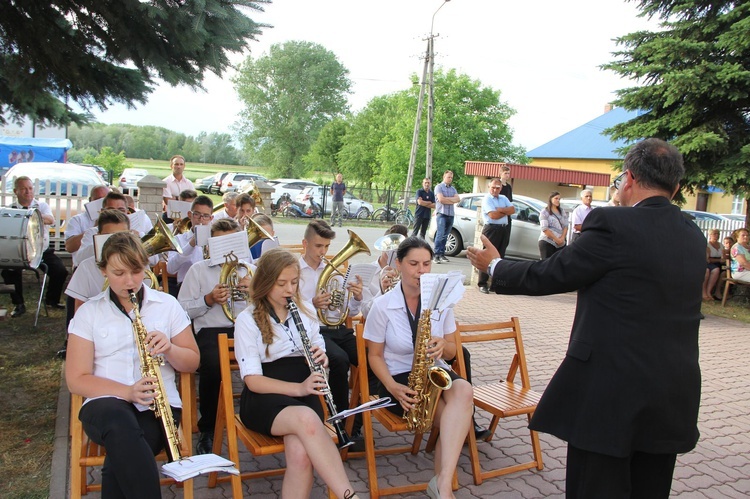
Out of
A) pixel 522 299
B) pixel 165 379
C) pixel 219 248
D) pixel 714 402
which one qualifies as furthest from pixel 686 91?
pixel 165 379

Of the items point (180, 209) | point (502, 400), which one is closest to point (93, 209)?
point (180, 209)

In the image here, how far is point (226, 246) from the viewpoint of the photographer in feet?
14.0

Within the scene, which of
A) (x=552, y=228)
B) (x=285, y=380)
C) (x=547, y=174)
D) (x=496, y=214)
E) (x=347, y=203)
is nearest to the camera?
(x=285, y=380)

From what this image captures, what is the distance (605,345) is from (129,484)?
222 centimetres

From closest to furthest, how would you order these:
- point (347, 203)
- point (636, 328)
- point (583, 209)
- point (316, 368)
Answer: point (636, 328)
point (316, 368)
point (583, 209)
point (347, 203)

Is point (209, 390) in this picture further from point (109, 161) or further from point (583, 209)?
point (109, 161)

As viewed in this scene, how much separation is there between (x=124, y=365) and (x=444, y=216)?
36.3 ft

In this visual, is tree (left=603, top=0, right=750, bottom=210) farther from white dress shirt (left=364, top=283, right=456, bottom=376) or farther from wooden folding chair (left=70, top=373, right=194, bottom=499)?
wooden folding chair (left=70, top=373, right=194, bottom=499)

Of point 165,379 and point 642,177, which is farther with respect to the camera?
point 165,379

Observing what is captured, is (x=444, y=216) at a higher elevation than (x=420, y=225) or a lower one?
higher

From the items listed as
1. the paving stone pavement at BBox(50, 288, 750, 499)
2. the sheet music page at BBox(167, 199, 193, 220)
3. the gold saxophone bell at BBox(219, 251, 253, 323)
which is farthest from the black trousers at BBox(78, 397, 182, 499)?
the sheet music page at BBox(167, 199, 193, 220)

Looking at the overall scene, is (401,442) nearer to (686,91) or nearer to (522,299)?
(522,299)

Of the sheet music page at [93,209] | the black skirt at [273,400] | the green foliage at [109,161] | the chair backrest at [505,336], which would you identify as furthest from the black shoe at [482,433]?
the green foliage at [109,161]

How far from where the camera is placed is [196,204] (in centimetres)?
595
